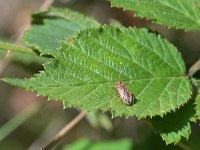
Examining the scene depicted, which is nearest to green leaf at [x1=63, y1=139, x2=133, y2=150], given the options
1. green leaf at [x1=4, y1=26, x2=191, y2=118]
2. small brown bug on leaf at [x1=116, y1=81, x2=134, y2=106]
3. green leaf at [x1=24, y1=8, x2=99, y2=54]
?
green leaf at [x1=24, y1=8, x2=99, y2=54]

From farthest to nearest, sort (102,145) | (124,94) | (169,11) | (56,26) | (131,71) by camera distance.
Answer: (102,145)
(56,26)
(169,11)
(131,71)
(124,94)

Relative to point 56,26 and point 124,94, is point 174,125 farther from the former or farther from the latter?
point 56,26

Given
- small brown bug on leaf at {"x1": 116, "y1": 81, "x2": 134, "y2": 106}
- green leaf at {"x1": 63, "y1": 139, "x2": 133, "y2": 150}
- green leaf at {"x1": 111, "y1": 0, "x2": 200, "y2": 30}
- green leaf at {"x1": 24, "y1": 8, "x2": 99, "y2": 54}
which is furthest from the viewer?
green leaf at {"x1": 63, "y1": 139, "x2": 133, "y2": 150}

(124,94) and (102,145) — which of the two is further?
(102,145)

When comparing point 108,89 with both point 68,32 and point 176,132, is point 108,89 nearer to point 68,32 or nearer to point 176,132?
point 176,132

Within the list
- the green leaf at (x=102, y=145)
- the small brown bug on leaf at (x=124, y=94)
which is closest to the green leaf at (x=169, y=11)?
the small brown bug on leaf at (x=124, y=94)

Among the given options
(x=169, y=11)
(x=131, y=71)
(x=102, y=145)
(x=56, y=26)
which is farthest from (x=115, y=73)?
(x=102, y=145)

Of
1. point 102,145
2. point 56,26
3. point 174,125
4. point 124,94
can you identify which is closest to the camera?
point 124,94

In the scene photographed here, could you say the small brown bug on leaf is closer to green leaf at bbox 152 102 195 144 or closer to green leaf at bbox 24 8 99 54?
green leaf at bbox 152 102 195 144
